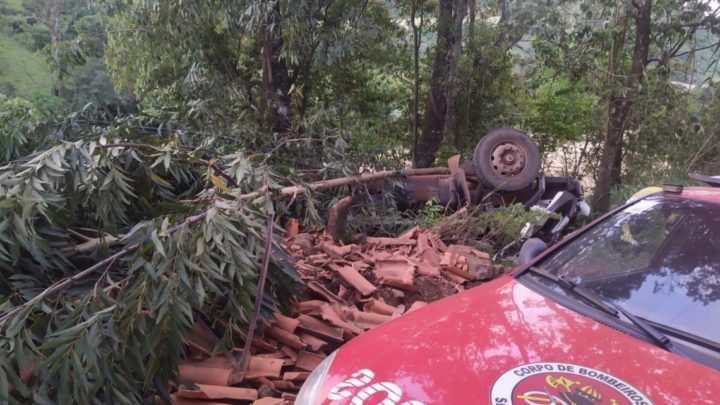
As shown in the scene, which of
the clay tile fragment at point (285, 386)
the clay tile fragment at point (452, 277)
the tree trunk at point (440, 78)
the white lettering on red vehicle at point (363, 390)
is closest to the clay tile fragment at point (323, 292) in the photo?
the clay tile fragment at point (285, 386)

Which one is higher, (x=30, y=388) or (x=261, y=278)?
(x=261, y=278)

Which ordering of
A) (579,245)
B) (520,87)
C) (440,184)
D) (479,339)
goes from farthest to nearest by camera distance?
(520,87), (440,184), (579,245), (479,339)

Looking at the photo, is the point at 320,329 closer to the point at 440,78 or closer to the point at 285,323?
the point at 285,323

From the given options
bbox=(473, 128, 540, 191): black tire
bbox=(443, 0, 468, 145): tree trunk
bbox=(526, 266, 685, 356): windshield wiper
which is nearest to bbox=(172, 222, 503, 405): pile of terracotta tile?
bbox=(473, 128, 540, 191): black tire

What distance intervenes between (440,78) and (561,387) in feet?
31.0

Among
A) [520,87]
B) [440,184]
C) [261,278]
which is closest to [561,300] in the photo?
[261,278]

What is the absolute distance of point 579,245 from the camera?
2.83 m

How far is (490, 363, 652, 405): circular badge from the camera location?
1.77m

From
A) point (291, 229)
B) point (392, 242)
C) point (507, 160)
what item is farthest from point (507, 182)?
point (291, 229)

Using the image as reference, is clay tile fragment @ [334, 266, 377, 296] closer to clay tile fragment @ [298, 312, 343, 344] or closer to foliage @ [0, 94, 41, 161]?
clay tile fragment @ [298, 312, 343, 344]

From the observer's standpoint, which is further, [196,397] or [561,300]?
[196,397]

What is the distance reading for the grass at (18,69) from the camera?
3619 centimetres

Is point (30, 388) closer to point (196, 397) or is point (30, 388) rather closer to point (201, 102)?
point (196, 397)

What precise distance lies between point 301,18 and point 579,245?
581 cm
